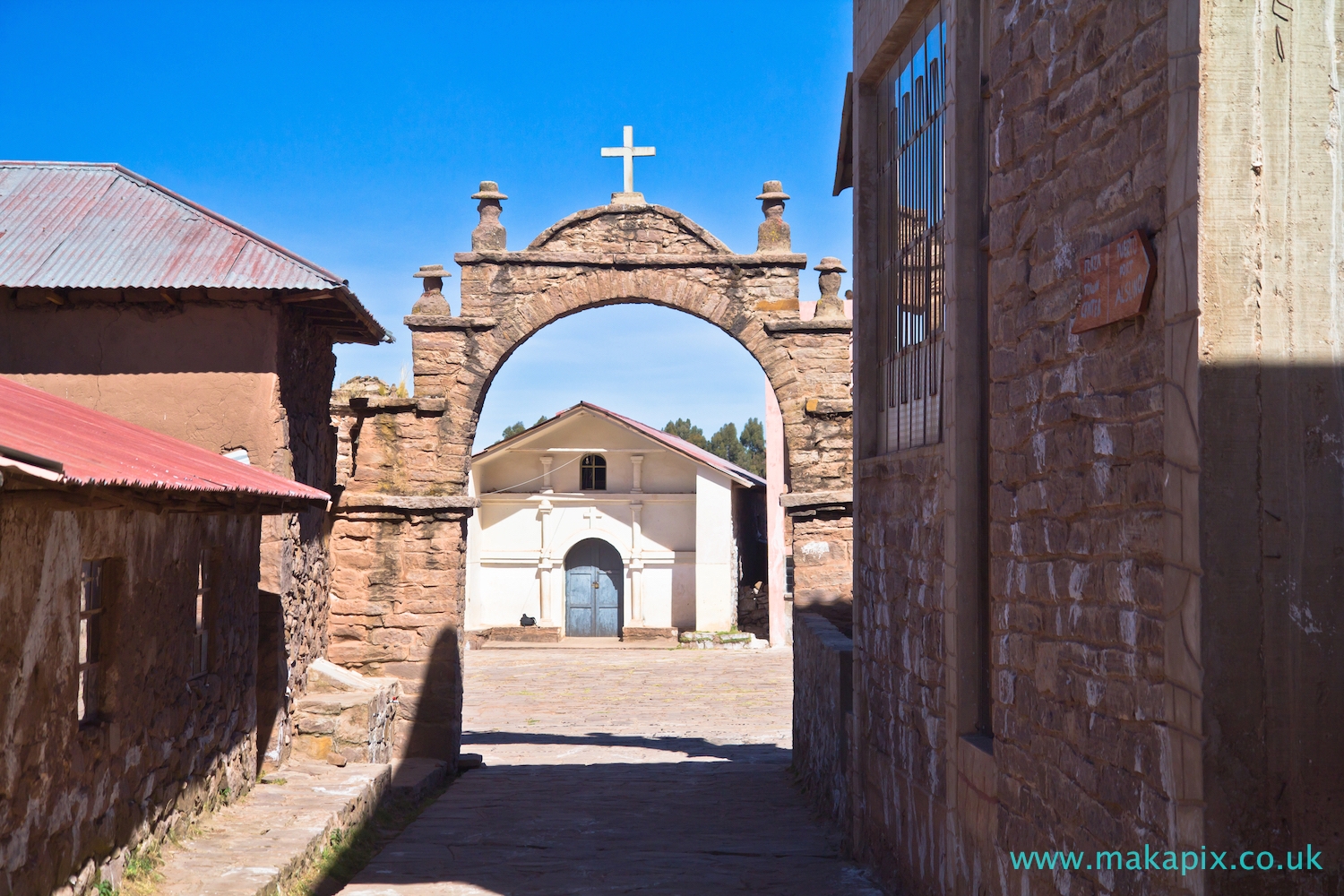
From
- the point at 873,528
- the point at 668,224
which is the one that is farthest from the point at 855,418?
the point at 668,224

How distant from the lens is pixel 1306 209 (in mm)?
2557

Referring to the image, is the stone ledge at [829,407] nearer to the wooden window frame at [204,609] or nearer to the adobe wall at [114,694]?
the adobe wall at [114,694]

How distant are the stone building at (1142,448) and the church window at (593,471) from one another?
2481 centimetres

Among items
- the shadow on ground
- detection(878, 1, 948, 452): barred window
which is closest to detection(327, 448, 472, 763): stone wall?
the shadow on ground

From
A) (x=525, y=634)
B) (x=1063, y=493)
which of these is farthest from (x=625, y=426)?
(x=1063, y=493)

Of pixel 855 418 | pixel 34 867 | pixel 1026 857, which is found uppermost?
pixel 855 418

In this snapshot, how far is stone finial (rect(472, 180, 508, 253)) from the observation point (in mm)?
12578

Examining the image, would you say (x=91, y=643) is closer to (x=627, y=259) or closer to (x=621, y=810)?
(x=621, y=810)

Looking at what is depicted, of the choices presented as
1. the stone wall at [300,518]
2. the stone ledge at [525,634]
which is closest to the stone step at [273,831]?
the stone wall at [300,518]

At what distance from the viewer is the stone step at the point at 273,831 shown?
5.90 m

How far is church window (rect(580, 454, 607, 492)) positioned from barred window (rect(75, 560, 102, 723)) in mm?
23607

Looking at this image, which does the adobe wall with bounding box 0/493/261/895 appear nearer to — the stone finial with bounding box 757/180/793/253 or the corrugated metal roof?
the corrugated metal roof

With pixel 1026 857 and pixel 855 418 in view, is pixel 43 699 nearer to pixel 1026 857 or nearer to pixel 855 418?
pixel 1026 857

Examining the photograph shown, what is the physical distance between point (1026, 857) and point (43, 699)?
13.0 ft
